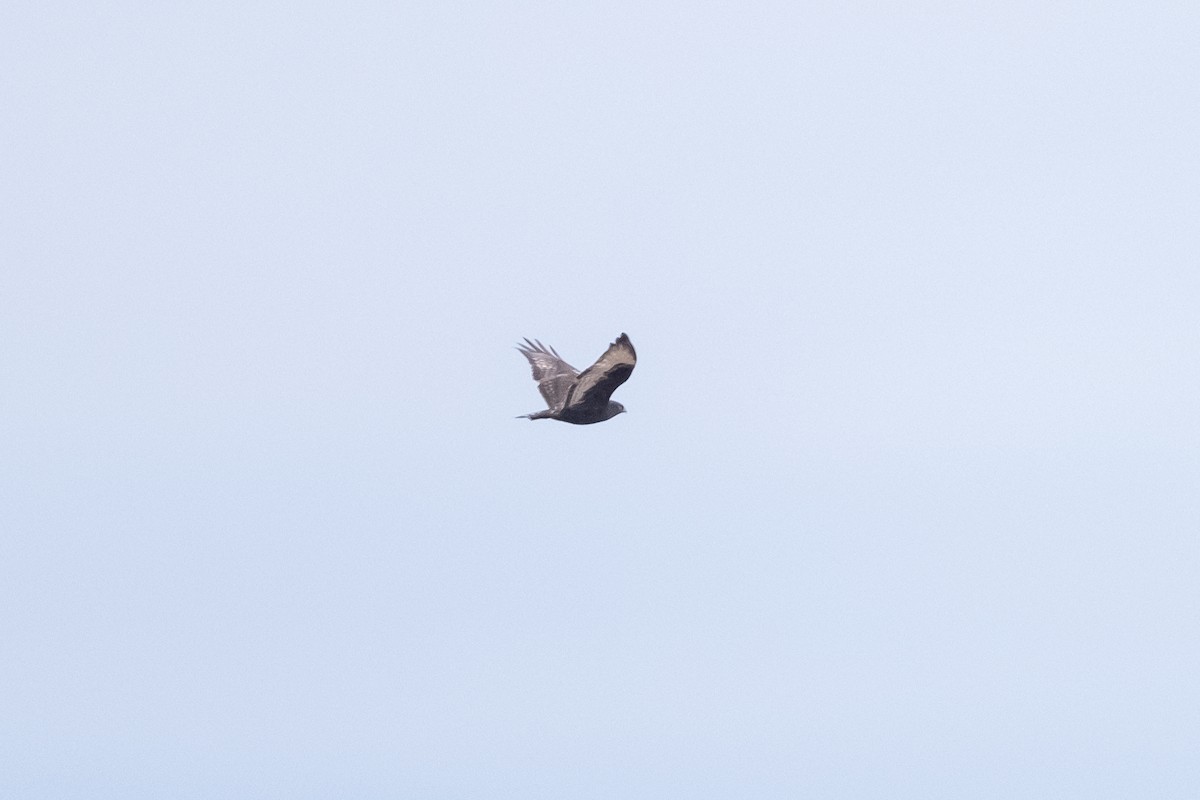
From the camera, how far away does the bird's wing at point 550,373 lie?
168ft

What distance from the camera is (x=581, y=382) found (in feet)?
153

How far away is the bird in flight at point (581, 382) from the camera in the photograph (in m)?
44.8

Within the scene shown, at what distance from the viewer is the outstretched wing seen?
44406 mm

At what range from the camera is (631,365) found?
1769 inches

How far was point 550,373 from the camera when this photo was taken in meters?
52.6

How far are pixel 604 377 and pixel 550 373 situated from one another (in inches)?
276

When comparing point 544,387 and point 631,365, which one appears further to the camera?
point 544,387

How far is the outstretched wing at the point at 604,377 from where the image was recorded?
1748 inches

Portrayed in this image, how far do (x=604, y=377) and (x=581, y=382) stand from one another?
3.44ft

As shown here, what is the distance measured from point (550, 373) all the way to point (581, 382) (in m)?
6.03

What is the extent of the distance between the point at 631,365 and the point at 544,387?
723 cm

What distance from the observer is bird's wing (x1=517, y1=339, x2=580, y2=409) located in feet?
168

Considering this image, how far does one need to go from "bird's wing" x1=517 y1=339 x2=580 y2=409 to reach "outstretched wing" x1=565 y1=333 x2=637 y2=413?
1.48 meters

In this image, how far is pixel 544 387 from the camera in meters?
51.8
